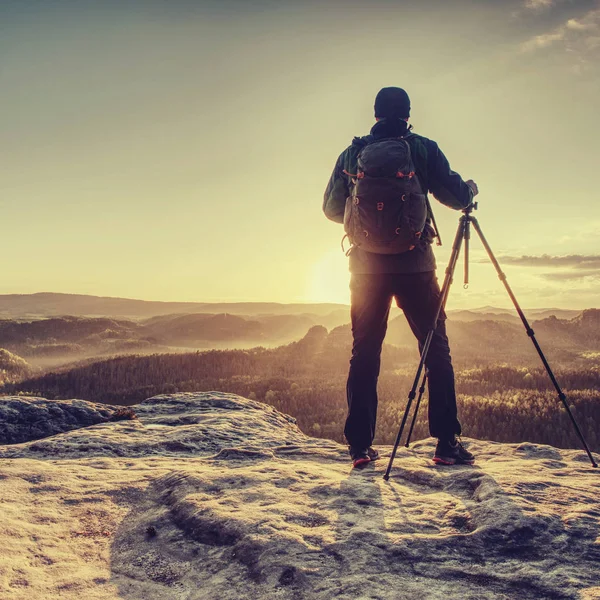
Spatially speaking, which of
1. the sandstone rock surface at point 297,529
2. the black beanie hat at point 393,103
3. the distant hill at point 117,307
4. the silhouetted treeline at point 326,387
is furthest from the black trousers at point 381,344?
the distant hill at point 117,307

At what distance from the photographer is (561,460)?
5480 millimetres

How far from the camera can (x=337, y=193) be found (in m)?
5.74

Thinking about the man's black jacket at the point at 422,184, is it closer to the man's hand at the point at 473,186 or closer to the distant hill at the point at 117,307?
the man's hand at the point at 473,186

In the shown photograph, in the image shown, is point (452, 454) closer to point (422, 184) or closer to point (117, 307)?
point (422, 184)

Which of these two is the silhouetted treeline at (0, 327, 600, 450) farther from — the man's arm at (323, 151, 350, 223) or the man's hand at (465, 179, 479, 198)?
the man's hand at (465, 179, 479, 198)

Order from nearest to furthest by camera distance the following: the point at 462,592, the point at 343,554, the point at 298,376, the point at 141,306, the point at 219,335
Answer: the point at 462,592 → the point at 343,554 → the point at 298,376 → the point at 219,335 → the point at 141,306

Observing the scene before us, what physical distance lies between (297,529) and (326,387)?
38.5 feet

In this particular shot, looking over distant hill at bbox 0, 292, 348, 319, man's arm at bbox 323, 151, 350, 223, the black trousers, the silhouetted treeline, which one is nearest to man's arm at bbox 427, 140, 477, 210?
the black trousers

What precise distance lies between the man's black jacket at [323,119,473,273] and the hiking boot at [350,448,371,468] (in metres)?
2.06

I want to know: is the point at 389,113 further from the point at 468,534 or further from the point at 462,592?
the point at 462,592

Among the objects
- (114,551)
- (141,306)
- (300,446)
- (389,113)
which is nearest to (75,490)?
(114,551)

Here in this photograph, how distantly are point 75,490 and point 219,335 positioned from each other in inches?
1927

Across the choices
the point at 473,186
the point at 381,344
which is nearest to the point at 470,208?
the point at 473,186

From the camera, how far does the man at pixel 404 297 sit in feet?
17.4
